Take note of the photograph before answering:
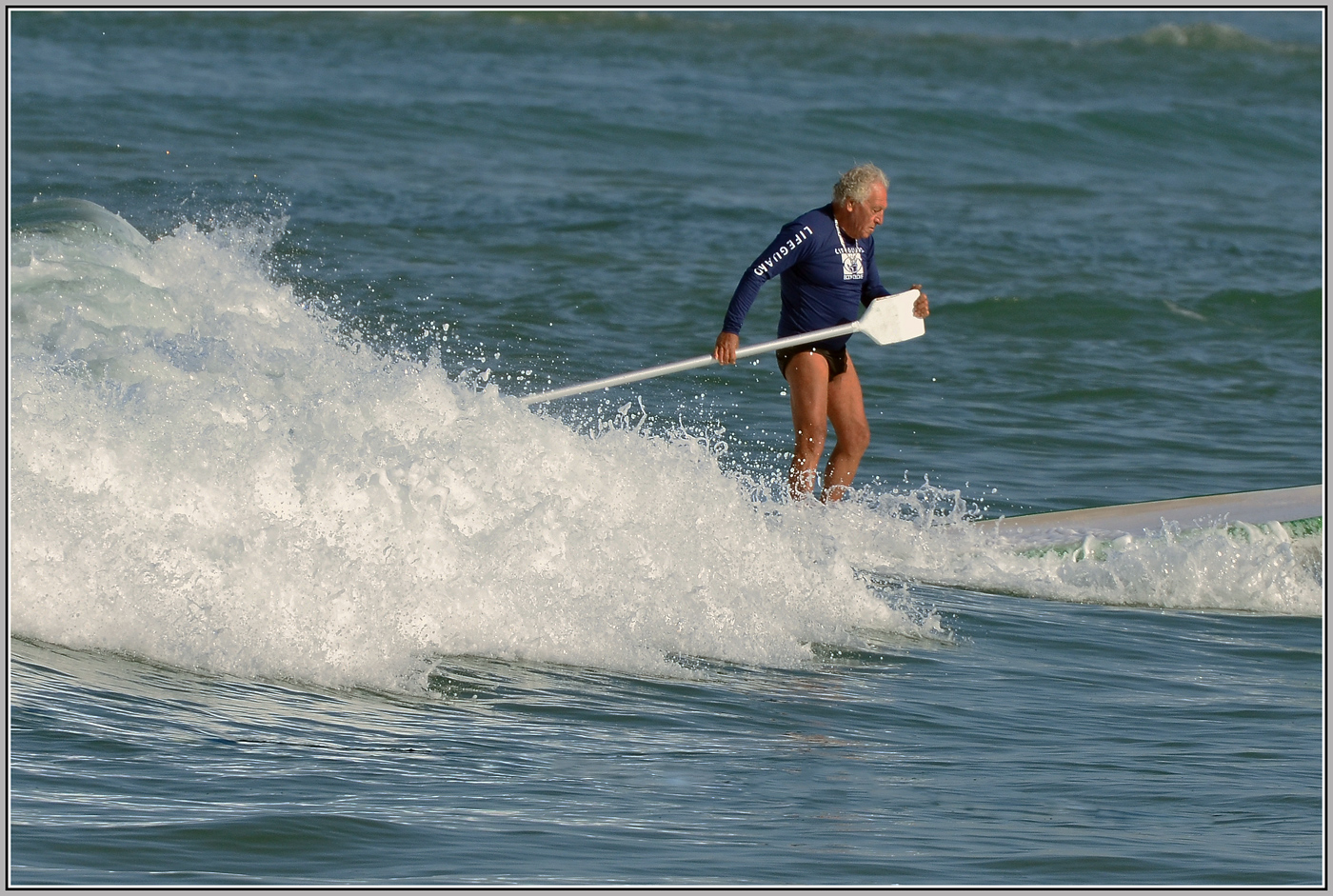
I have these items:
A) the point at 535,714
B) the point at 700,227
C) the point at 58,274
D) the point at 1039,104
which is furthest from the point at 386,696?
the point at 1039,104

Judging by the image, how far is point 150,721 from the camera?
4.26m

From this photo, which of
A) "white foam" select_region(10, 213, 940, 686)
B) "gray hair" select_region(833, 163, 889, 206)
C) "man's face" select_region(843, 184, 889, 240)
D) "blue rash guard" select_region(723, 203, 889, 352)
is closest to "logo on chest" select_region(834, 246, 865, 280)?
"blue rash guard" select_region(723, 203, 889, 352)

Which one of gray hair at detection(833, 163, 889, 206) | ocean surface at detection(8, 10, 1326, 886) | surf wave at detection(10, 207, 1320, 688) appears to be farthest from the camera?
gray hair at detection(833, 163, 889, 206)

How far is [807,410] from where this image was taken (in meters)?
7.23

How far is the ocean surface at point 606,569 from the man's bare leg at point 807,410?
0.65 feet

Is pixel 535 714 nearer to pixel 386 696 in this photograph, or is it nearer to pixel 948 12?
pixel 386 696

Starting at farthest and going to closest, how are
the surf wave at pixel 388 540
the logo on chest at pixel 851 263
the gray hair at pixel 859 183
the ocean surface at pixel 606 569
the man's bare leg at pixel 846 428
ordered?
the man's bare leg at pixel 846 428 < the logo on chest at pixel 851 263 < the gray hair at pixel 859 183 < the surf wave at pixel 388 540 < the ocean surface at pixel 606 569

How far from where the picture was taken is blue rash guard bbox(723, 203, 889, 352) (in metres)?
6.98

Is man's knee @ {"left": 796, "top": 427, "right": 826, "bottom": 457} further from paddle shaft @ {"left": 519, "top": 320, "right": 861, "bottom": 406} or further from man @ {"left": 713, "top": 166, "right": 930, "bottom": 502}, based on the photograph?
paddle shaft @ {"left": 519, "top": 320, "right": 861, "bottom": 406}

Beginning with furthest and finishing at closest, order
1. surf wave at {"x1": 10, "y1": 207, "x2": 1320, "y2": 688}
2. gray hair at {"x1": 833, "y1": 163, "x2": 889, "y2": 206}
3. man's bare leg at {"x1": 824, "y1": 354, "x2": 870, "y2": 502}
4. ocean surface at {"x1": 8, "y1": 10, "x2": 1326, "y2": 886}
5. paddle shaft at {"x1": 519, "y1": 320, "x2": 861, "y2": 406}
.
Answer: man's bare leg at {"x1": 824, "y1": 354, "x2": 870, "y2": 502}, gray hair at {"x1": 833, "y1": 163, "x2": 889, "y2": 206}, paddle shaft at {"x1": 519, "y1": 320, "x2": 861, "y2": 406}, surf wave at {"x1": 10, "y1": 207, "x2": 1320, "y2": 688}, ocean surface at {"x1": 8, "y1": 10, "x2": 1326, "y2": 886}

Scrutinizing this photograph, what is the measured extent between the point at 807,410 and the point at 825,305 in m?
0.45

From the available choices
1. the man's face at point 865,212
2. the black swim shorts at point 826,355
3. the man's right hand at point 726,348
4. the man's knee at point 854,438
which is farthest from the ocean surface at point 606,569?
the man's face at point 865,212

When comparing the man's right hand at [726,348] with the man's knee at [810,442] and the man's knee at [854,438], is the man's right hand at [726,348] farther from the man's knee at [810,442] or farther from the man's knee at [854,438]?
the man's knee at [854,438]

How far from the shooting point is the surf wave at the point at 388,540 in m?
4.84
